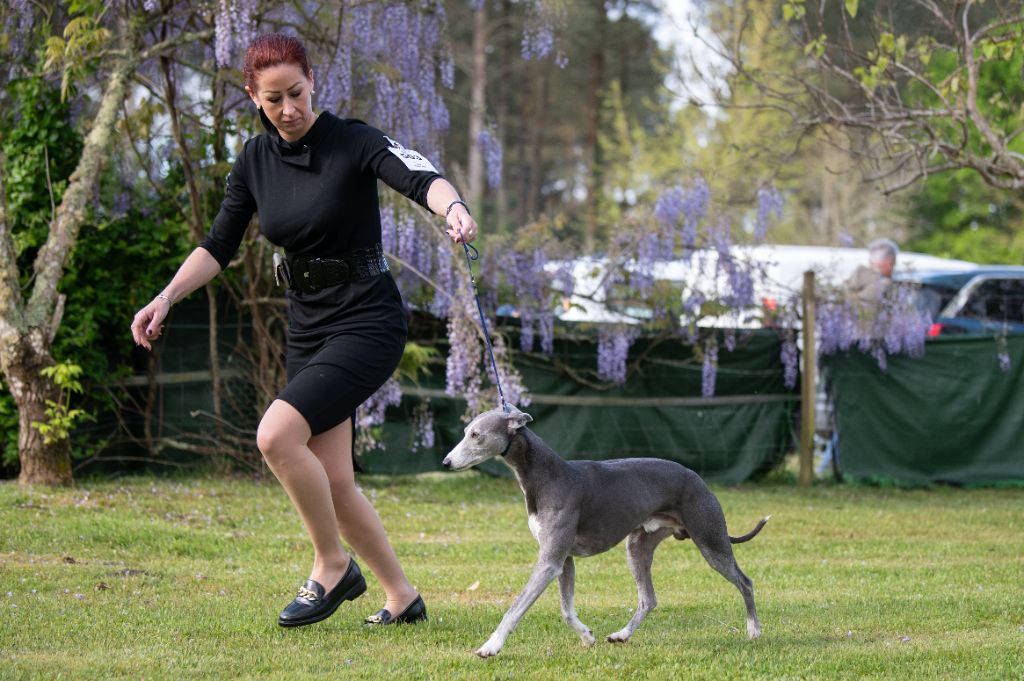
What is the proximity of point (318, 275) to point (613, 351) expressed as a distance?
283 inches

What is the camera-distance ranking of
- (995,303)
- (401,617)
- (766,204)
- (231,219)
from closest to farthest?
1. (231,219)
2. (401,617)
3. (766,204)
4. (995,303)

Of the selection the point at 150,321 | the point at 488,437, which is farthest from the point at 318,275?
the point at 488,437

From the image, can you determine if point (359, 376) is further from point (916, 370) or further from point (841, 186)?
point (841, 186)

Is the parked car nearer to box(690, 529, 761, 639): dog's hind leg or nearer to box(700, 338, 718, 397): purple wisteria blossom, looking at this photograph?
box(700, 338, 718, 397): purple wisteria blossom

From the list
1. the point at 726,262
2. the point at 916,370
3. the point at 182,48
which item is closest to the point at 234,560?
the point at 182,48

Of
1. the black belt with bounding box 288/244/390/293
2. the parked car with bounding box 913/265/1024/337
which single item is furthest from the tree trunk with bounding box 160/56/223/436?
the parked car with bounding box 913/265/1024/337

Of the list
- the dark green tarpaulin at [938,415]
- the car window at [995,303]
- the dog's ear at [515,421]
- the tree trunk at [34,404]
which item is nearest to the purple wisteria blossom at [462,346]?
the tree trunk at [34,404]

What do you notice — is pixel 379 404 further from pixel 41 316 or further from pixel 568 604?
pixel 568 604

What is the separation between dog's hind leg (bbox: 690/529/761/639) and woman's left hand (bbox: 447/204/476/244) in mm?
1748

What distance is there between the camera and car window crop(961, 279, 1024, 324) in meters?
13.9

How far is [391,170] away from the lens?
182 inches

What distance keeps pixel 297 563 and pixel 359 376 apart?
108 inches

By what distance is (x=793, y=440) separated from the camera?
12328 mm

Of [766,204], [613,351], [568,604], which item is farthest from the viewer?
[766,204]
